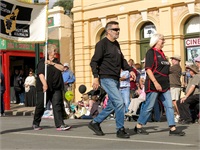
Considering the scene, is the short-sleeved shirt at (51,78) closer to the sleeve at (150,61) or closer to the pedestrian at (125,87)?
the sleeve at (150,61)

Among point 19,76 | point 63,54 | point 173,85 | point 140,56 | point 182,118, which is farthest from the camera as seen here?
point 63,54

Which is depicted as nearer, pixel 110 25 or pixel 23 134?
pixel 110 25

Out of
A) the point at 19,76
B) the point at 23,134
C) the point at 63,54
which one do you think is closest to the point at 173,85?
the point at 23,134

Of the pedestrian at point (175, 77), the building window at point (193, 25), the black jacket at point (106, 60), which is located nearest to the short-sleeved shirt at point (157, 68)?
the black jacket at point (106, 60)

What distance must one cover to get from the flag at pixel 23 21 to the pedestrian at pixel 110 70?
264 cm

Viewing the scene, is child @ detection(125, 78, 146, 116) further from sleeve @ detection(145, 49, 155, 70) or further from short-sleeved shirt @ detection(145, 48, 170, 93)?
sleeve @ detection(145, 49, 155, 70)

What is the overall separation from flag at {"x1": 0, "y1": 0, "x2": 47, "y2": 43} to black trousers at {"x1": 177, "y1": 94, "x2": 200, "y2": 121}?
3.78 m

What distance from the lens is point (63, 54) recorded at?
28.1 m

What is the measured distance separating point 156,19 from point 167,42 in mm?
1307

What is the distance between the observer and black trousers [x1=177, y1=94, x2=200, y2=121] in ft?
37.7

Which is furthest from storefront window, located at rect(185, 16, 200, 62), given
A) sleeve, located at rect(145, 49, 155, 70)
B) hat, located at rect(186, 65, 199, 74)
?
sleeve, located at rect(145, 49, 155, 70)

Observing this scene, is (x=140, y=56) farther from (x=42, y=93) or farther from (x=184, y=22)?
(x=42, y=93)

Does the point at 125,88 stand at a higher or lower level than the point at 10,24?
lower

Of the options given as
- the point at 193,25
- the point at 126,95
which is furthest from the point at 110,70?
the point at 193,25
